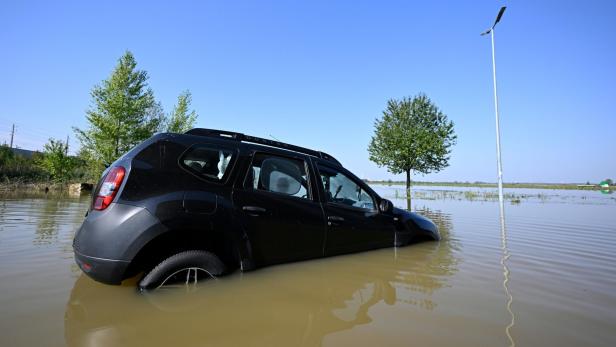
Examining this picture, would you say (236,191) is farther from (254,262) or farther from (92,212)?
(92,212)

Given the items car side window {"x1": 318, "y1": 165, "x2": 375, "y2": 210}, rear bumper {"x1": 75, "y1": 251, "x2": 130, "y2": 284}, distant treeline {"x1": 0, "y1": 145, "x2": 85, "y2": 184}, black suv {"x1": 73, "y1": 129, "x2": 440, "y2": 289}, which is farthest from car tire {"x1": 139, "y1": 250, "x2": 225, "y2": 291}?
distant treeline {"x1": 0, "y1": 145, "x2": 85, "y2": 184}

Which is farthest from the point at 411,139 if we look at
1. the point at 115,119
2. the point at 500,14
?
the point at 115,119

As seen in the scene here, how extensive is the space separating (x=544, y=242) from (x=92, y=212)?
744cm

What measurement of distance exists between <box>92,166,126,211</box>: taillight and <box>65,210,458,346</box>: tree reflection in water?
2.64 feet

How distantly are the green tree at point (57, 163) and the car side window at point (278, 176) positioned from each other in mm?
25804

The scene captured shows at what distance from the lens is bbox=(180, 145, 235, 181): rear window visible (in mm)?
2994

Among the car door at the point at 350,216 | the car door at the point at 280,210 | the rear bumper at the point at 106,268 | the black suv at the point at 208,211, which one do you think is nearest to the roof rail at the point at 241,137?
the black suv at the point at 208,211

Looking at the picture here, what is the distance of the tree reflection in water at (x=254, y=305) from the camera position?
2057 millimetres

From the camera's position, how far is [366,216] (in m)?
4.43

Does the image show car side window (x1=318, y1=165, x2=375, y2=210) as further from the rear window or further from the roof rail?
the rear window

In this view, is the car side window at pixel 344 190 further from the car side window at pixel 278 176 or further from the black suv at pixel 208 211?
the car side window at pixel 278 176

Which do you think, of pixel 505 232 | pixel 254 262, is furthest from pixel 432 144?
pixel 254 262

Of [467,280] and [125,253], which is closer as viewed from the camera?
[125,253]

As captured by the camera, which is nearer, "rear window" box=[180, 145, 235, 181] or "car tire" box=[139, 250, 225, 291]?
"car tire" box=[139, 250, 225, 291]
